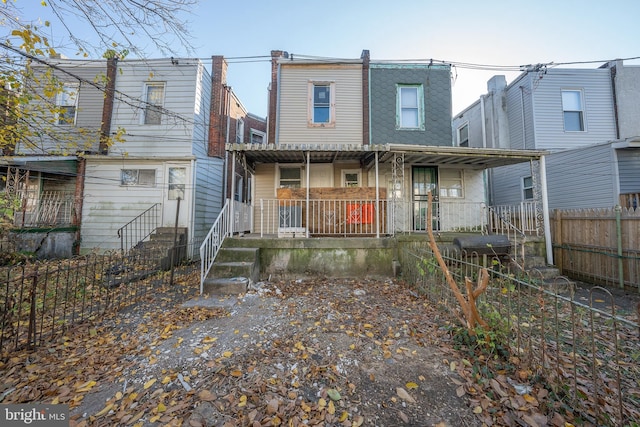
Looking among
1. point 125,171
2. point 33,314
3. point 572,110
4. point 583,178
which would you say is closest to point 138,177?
point 125,171

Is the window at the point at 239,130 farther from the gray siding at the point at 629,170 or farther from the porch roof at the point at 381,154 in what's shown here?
the gray siding at the point at 629,170

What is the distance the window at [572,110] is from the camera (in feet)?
34.1

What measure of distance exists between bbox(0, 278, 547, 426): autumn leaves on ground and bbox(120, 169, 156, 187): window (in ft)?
21.4

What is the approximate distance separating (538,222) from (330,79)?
8.34 m

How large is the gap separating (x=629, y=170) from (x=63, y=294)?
16.8m

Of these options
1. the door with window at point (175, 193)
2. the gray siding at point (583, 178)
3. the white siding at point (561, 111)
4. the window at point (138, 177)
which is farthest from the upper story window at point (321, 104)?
the gray siding at point (583, 178)

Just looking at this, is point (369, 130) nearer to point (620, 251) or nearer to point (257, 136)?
point (620, 251)

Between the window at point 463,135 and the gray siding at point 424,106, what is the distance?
16.1 feet

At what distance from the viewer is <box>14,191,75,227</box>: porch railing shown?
29.4ft

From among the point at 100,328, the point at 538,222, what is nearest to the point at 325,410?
the point at 100,328

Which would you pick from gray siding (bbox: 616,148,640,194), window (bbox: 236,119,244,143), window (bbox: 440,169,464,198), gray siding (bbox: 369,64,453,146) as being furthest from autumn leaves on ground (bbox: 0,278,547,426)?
window (bbox: 236,119,244,143)

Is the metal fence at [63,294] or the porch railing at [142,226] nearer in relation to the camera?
the metal fence at [63,294]

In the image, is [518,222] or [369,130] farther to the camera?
[369,130]

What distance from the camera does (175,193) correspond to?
9.30 metres
